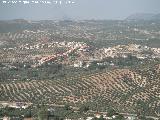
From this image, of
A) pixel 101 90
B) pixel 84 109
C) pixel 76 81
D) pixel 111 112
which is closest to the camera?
pixel 111 112

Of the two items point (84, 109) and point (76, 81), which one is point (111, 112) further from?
point (76, 81)

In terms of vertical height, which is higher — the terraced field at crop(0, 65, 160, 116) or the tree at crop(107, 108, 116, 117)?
the tree at crop(107, 108, 116, 117)

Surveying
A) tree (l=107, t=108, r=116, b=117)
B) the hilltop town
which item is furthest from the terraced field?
tree (l=107, t=108, r=116, b=117)

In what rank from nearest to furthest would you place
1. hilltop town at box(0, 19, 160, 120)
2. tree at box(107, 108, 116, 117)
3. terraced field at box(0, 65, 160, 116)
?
tree at box(107, 108, 116, 117), hilltop town at box(0, 19, 160, 120), terraced field at box(0, 65, 160, 116)

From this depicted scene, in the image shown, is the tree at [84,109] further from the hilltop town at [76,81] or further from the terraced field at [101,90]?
the terraced field at [101,90]

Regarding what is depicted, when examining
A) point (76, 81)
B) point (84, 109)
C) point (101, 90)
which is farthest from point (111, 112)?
point (76, 81)

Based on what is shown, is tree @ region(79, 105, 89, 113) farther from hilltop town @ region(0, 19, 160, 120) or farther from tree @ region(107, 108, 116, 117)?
tree @ region(107, 108, 116, 117)

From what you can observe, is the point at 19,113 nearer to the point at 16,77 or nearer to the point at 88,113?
the point at 88,113

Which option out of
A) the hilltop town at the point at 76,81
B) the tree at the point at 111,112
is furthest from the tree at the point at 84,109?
the tree at the point at 111,112
